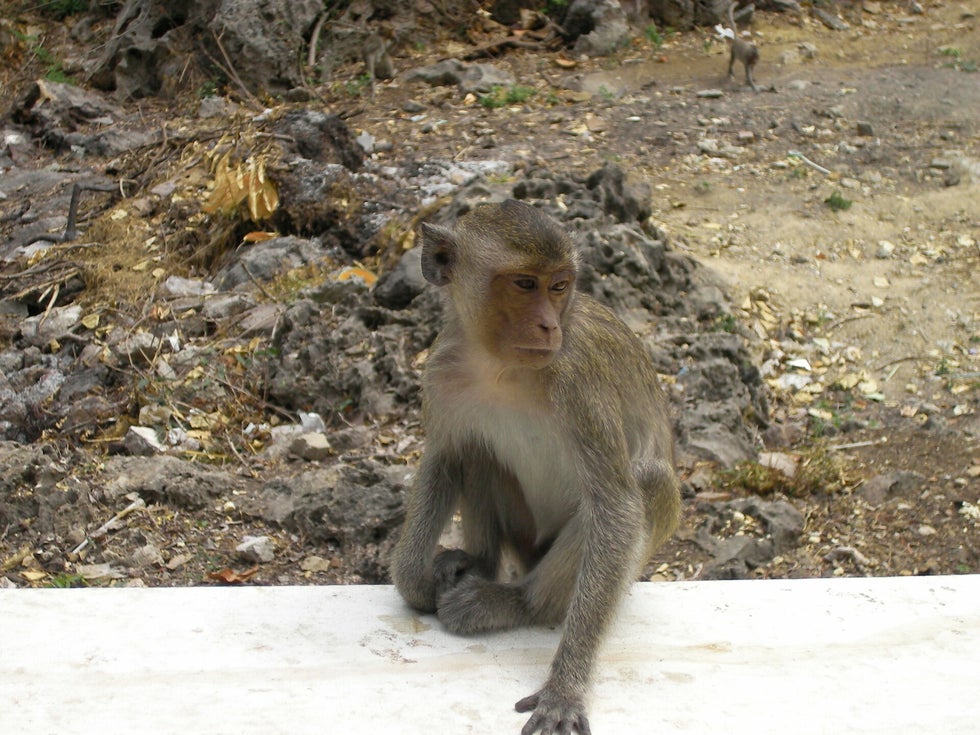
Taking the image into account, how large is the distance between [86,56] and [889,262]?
1016 cm

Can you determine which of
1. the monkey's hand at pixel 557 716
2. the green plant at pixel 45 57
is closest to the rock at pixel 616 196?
the monkey's hand at pixel 557 716

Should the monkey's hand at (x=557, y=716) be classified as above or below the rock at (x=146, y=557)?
above

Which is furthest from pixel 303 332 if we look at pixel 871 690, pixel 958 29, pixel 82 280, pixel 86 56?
pixel 958 29

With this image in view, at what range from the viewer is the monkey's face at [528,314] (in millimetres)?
3043

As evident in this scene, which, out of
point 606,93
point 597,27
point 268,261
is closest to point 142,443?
point 268,261

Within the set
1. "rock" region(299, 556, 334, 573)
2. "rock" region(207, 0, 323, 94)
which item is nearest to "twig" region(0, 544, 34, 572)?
"rock" region(299, 556, 334, 573)

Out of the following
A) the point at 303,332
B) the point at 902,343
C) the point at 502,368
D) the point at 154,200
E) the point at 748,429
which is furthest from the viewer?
the point at 154,200

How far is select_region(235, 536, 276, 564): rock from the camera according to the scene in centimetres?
517

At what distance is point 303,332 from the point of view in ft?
22.6

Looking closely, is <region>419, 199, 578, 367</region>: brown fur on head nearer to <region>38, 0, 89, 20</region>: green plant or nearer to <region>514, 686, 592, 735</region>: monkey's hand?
<region>514, 686, 592, 735</region>: monkey's hand

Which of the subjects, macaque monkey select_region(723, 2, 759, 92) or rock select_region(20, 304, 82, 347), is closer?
rock select_region(20, 304, 82, 347)

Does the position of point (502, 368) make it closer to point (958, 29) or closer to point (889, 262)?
point (889, 262)

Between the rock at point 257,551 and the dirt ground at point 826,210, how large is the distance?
0.06m

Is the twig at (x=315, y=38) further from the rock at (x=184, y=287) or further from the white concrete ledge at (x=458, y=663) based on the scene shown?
the white concrete ledge at (x=458, y=663)
